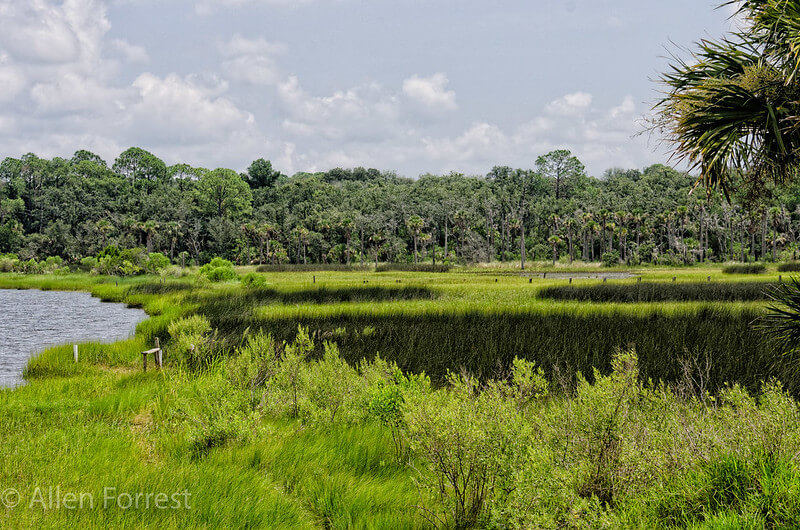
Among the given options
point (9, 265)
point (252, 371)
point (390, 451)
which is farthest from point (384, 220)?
point (390, 451)

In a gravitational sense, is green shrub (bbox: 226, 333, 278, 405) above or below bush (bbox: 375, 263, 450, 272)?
below

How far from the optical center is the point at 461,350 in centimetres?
1584

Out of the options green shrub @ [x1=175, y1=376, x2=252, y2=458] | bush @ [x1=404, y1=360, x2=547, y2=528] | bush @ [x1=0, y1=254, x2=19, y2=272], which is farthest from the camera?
bush @ [x1=0, y1=254, x2=19, y2=272]

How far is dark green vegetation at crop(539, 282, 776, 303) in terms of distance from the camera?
1164 inches

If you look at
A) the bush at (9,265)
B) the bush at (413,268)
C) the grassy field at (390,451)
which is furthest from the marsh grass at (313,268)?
the grassy field at (390,451)

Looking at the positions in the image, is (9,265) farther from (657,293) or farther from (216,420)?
(216,420)

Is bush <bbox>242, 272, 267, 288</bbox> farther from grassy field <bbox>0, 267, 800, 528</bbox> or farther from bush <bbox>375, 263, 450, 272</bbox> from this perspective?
bush <bbox>375, 263, 450, 272</bbox>

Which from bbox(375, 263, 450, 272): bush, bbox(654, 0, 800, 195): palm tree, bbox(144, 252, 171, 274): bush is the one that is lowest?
bbox(375, 263, 450, 272): bush

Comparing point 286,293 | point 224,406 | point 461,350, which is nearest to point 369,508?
point 224,406

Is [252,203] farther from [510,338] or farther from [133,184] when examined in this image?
[510,338]

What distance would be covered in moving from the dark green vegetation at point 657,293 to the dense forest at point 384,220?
4830 centimetres

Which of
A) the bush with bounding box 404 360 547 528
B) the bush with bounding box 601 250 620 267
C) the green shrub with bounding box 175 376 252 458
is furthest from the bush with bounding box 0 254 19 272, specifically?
the bush with bounding box 601 250 620 267

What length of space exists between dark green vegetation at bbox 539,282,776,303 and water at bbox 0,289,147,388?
2336 cm

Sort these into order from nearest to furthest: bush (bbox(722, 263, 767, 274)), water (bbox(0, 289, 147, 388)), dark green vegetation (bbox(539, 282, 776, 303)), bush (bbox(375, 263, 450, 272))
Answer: water (bbox(0, 289, 147, 388)) < dark green vegetation (bbox(539, 282, 776, 303)) < bush (bbox(722, 263, 767, 274)) < bush (bbox(375, 263, 450, 272))
